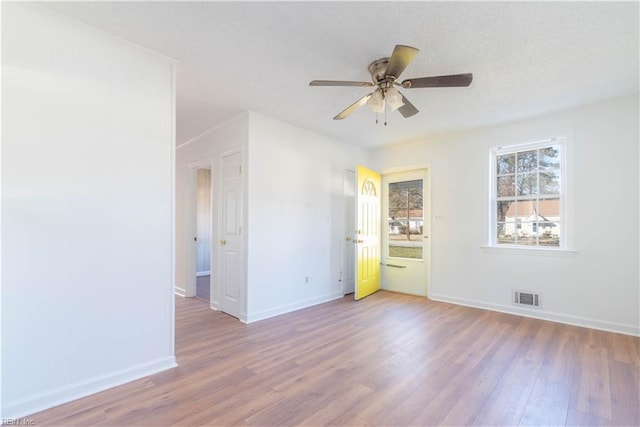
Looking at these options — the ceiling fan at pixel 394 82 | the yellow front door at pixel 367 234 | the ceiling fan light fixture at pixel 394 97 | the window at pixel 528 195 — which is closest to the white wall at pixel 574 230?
the window at pixel 528 195

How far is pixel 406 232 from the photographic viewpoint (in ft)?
16.5

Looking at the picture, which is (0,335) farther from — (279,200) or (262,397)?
(279,200)

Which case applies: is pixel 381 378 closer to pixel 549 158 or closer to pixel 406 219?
pixel 406 219

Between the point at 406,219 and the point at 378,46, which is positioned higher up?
the point at 378,46

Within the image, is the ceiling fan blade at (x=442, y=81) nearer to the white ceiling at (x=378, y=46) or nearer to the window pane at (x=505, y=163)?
the white ceiling at (x=378, y=46)

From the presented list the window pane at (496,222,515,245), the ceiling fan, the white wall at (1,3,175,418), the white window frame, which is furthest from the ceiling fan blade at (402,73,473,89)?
the window pane at (496,222,515,245)

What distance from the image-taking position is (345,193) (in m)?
4.93

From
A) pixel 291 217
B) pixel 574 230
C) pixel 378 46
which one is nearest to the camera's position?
pixel 378 46

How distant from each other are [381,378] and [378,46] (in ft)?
8.44

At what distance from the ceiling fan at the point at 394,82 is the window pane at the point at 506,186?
2323 millimetres

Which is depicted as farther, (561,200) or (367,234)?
(367,234)

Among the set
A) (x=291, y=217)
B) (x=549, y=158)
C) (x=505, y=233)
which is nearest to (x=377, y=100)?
(x=291, y=217)

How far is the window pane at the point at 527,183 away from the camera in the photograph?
379 centimetres

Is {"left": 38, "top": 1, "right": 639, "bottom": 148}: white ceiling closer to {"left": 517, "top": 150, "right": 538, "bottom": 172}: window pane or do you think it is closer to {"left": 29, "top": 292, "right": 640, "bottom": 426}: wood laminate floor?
{"left": 517, "top": 150, "right": 538, "bottom": 172}: window pane
